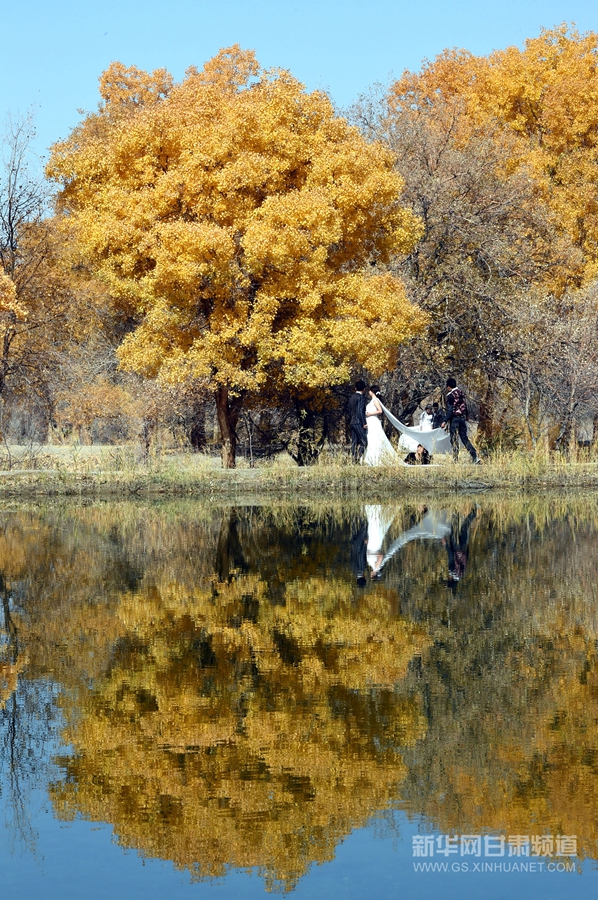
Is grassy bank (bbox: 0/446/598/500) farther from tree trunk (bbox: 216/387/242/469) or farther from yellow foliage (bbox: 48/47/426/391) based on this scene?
tree trunk (bbox: 216/387/242/469)

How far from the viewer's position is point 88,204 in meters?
28.1

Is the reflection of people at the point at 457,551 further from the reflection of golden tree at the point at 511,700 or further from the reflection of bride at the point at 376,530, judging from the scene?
the reflection of bride at the point at 376,530

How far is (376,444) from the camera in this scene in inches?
1062

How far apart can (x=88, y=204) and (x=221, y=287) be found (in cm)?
399

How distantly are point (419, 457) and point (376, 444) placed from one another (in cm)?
186

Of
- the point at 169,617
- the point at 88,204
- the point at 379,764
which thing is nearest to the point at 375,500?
the point at 88,204

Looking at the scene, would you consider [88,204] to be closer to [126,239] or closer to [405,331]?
[126,239]

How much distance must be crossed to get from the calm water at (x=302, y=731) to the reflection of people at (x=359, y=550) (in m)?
0.08

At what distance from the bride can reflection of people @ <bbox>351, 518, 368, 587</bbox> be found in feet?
23.4

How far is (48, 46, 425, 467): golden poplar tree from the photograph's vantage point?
25672mm

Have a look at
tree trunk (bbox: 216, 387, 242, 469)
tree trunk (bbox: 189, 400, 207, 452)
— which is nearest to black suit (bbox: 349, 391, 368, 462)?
tree trunk (bbox: 216, 387, 242, 469)

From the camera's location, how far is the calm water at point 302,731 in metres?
5.35

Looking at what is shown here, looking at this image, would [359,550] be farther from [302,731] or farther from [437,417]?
[437,417]

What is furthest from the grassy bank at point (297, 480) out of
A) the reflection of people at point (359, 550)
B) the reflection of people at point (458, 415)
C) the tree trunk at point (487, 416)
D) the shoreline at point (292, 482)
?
the tree trunk at point (487, 416)
